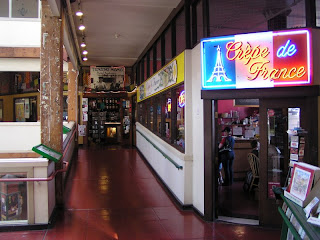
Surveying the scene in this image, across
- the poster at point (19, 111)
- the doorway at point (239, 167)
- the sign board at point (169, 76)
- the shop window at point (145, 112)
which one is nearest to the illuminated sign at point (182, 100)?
the sign board at point (169, 76)

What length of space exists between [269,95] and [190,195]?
2252 mm

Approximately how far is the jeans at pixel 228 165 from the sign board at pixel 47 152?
3.74 m

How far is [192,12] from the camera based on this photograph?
5613 mm

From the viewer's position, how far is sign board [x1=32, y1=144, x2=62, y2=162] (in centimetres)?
477

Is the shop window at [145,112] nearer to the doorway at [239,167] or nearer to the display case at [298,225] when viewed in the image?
the doorway at [239,167]

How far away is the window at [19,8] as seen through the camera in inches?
316

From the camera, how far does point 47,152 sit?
492 centimetres

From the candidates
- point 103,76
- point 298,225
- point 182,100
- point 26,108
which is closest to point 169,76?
point 182,100

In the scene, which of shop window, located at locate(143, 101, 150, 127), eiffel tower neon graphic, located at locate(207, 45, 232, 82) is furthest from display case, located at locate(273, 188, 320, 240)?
shop window, located at locate(143, 101, 150, 127)

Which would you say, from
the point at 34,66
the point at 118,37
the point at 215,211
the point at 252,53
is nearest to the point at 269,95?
the point at 252,53

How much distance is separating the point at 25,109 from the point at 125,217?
963 cm

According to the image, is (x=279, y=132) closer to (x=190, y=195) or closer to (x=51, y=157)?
(x=190, y=195)

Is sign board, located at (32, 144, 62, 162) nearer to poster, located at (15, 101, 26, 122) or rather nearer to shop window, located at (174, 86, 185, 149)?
shop window, located at (174, 86, 185, 149)

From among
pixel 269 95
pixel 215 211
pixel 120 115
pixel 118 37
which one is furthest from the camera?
pixel 120 115
